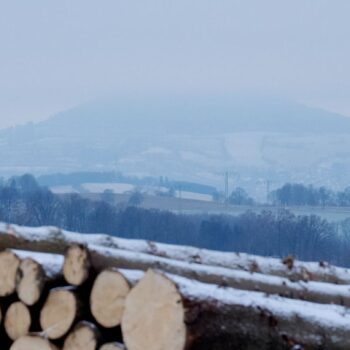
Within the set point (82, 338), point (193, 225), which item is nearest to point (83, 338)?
point (82, 338)

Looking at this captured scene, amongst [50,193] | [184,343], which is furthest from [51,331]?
[50,193]

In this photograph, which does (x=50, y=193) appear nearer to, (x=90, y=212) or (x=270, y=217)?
(x=90, y=212)

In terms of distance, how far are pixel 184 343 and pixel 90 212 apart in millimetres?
26525

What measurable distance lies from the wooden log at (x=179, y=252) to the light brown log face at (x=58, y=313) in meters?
0.62

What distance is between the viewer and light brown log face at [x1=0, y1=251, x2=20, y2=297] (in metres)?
3.76

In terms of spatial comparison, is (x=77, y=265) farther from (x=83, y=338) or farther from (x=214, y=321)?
(x=214, y=321)

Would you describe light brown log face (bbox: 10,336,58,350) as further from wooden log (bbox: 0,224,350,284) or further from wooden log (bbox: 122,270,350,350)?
wooden log (bbox: 0,224,350,284)

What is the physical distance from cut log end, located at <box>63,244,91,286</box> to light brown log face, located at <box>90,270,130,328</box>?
10 cm

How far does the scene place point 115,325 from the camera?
3395 millimetres

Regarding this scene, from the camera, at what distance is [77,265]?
356cm

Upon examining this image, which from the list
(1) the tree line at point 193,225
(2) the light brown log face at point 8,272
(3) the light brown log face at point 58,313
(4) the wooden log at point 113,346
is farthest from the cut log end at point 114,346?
(1) the tree line at point 193,225

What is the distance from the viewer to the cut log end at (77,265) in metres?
3.54

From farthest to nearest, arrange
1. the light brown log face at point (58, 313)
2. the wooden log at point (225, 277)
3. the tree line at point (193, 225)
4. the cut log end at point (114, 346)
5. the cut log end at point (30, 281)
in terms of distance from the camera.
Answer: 1. the tree line at point (193, 225)
2. the wooden log at point (225, 277)
3. the cut log end at point (30, 281)
4. the light brown log face at point (58, 313)
5. the cut log end at point (114, 346)

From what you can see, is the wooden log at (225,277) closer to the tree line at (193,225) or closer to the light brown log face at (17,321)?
the light brown log face at (17,321)
